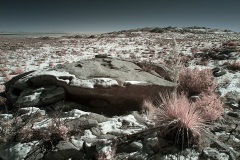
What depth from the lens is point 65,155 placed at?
329cm

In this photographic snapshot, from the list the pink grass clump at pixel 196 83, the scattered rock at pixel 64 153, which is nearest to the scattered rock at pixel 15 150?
the scattered rock at pixel 64 153

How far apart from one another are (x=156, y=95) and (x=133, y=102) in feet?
1.96

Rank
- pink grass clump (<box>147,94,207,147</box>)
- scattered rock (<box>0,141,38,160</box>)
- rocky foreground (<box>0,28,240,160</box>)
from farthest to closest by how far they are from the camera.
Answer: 1. pink grass clump (<box>147,94,207,147</box>)
2. rocky foreground (<box>0,28,240,160</box>)
3. scattered rock (<box>0,141,38,160</box>)

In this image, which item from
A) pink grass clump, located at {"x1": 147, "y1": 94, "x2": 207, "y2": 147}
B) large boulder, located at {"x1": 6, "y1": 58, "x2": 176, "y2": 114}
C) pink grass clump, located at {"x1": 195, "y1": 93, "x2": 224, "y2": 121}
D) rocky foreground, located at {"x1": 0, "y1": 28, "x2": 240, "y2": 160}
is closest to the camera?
rocky foreground, located at {"x1": 0, "y1": 28, "x2": 240, "y2": 160}

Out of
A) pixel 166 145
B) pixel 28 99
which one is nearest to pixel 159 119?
pixel 166 145

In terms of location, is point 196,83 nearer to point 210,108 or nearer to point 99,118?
point 210,108

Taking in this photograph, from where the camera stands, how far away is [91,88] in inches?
194

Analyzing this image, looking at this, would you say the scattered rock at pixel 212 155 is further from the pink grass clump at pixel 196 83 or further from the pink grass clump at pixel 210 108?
the pink grass clump at pixel 196 83

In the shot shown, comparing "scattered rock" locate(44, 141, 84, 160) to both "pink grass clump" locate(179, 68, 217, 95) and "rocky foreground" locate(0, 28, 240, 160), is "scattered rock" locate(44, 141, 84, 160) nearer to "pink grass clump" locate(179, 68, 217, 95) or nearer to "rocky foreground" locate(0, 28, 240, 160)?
"rocky foreground" locate(0, 28, 240, 160)

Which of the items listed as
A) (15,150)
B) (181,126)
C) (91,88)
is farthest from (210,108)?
(15,150)

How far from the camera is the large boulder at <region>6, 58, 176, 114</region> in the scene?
5.01 meters

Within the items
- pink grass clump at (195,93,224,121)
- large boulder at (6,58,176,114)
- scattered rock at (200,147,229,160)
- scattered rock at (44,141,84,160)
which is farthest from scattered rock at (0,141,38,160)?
pink grass clump at (195,93,224,121)

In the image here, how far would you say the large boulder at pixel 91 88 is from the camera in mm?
5008

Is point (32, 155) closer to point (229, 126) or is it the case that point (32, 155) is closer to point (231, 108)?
point (229, 126)
